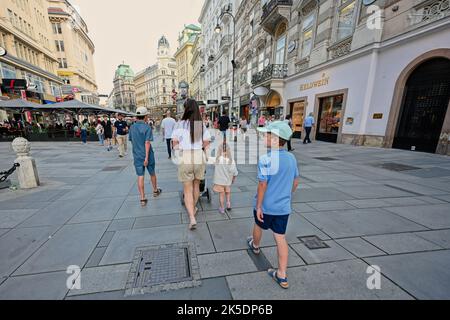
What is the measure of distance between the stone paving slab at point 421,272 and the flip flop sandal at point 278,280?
1.16m

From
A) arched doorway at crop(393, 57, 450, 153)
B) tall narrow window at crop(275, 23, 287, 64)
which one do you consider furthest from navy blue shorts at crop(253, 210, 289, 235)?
tall narrow window at crop(275, 23, 287, 64)

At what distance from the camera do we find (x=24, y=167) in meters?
5.02

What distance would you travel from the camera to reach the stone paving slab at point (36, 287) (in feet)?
6.48

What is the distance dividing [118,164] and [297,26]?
1594 centimetres

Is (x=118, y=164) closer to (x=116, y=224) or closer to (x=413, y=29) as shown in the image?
(x=116, y=224)

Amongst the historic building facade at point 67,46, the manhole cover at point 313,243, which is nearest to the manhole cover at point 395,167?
the manhole cover at point 313,243

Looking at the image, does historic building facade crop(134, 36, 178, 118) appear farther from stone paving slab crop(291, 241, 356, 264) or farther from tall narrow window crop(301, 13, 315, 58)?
stone paving slab crop(291, 241, 356, 264)

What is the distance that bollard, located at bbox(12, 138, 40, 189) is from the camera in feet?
16.4

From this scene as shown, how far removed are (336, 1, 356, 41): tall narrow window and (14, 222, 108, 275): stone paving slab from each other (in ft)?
47.7

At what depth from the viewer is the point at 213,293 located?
78.7 inches

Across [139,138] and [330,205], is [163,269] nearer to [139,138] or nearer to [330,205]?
[139,138]

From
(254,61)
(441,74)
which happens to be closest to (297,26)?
(254,61)

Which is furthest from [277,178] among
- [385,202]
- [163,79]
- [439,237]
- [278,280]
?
[163,79]
